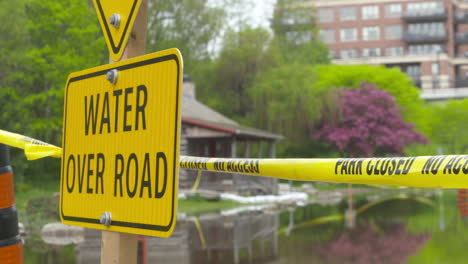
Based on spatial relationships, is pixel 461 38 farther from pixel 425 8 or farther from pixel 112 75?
pixel 112 75

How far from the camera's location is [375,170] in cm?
272

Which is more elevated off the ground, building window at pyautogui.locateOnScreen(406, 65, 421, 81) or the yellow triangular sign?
building window at pyautogui.locateOnScreen(406, 65, 421, 81)

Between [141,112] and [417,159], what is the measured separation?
44.4 inches

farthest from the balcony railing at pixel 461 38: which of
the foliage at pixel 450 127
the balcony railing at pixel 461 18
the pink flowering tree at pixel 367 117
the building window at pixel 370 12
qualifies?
the pink flowering tree at pixel 367 117

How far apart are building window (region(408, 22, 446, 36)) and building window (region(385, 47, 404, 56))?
106 inches

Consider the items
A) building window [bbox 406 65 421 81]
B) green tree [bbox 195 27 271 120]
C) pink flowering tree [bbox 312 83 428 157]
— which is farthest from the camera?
building window [bbox 406 65 421 81]

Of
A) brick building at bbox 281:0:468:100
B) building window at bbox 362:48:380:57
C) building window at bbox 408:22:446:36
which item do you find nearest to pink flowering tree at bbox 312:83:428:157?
brick building at bbox 281:0:468:100

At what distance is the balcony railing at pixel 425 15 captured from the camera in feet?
267

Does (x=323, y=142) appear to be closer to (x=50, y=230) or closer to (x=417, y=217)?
(x=417, y=217)

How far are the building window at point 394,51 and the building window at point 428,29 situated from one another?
2704 mm

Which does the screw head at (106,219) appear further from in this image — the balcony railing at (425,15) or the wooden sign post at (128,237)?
the balcony railing at (425,15)

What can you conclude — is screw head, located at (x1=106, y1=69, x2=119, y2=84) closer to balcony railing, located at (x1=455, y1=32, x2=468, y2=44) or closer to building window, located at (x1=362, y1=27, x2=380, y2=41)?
building window, located at (x1=362, y1=27, x2=380, y2=41)

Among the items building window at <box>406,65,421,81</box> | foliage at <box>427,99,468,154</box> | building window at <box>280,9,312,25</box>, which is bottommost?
foliage at <box>427,99,468,154</box>

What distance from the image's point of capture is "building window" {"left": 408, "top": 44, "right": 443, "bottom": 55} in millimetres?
81500
